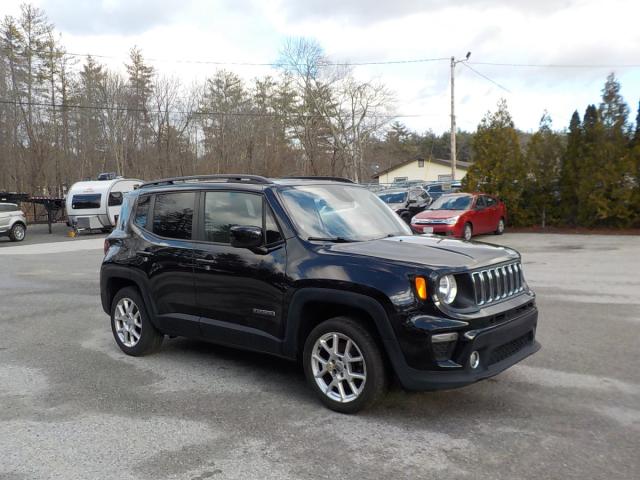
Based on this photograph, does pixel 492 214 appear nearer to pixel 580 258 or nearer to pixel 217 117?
pixel 580 258

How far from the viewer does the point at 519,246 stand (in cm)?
1634

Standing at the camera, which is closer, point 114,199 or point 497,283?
point 497,283

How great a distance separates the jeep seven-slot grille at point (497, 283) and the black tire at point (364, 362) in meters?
0.86

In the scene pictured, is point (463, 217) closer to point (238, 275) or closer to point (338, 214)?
point (338, 214)

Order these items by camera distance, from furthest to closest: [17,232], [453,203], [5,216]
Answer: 1. [17,232]
2. [5,216]
3. [453,203]

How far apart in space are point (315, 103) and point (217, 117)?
10297 mm

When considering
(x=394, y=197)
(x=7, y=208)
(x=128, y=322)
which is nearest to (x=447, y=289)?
(x=128, y=322)

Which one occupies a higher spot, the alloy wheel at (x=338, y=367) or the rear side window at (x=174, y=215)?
the rear side window at (x=174, y=215)

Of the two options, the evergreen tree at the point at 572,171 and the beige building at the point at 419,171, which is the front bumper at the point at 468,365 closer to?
the evergreen tree at the point at 572,171

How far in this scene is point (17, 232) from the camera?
968 inches

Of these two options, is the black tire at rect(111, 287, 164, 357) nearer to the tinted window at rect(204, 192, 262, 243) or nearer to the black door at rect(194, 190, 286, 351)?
the black door at rect(194, 190, 286, 351)

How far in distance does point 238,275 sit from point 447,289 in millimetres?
1866

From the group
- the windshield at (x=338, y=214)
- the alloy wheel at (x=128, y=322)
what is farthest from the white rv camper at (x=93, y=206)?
the windshield at (x=338, y=214)

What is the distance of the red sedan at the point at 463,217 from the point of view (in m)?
17.2
